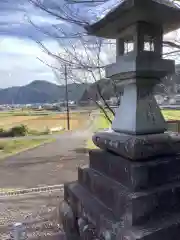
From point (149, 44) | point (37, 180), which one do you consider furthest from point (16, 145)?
point (149, 44)

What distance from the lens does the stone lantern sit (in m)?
2.49

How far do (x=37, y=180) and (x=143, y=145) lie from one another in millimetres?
6118

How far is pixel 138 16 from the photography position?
2.66m

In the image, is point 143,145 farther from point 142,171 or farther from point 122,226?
point 122,226

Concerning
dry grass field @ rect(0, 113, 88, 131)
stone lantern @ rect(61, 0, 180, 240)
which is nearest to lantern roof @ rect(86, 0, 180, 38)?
stone lantern @ rect(61, 0, 180, 240)

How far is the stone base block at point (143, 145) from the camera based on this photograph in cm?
265

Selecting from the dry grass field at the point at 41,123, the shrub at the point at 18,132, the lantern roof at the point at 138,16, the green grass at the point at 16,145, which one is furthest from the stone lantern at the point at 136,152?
the dry grass field at the point at 41,123

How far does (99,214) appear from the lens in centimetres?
278

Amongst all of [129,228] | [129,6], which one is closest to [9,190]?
[129,228]

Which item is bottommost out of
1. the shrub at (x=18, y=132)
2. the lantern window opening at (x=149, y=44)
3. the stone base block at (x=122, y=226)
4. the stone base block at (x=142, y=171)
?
the shrub at (x=18, y=132)

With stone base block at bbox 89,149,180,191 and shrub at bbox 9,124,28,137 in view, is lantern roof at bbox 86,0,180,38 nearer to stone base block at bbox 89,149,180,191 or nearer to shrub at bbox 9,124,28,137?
stone base block at bbox 89,149,180,191

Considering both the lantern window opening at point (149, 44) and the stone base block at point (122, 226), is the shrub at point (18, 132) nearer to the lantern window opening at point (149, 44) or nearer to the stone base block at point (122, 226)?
the stone base block at point (122, 226)

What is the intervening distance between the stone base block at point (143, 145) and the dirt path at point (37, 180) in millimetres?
2235

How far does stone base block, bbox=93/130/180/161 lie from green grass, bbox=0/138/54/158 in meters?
10.8
